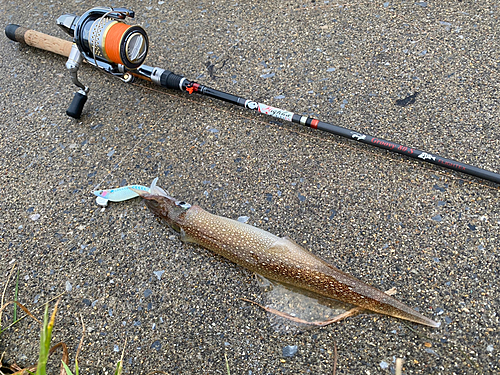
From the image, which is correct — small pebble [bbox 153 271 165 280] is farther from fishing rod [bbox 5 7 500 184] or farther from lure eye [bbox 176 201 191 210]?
fishing rod [bbox 5 7 500 184]

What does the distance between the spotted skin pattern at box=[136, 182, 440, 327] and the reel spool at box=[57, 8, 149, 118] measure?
0.92m

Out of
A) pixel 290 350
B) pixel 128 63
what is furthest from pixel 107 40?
pixel 290 350

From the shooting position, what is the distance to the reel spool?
92.7 inches

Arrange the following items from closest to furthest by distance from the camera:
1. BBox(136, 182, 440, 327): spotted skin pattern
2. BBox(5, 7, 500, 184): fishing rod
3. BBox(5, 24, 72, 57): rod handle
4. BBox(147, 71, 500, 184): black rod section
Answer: BBox(136, 182, 440, 327): spotted skin pattern → BBox(147, 71, 500, 184): black rod section → BBox(5, 7, 500, 184): fishing rod → BBox(5, 24, 72, 57): rod handle

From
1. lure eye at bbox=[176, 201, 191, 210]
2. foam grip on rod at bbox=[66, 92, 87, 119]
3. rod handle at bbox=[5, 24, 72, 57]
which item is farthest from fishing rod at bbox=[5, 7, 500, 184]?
lure eye at bbox=[176, 201, 191, 210]

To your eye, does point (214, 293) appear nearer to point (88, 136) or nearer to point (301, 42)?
point (88, 136)

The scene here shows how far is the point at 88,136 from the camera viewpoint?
2.73 metres

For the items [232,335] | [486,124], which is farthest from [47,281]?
[486,124]

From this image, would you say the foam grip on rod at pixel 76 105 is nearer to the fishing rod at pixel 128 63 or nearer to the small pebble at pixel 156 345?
the fishing rod at pixel 128 63

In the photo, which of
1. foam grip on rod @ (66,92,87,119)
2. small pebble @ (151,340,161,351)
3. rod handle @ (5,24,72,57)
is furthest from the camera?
rod handle @ (5,24,72,57)

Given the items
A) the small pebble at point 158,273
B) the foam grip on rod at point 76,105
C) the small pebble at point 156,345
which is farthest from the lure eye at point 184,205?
the foam grip on rod at point 76,105

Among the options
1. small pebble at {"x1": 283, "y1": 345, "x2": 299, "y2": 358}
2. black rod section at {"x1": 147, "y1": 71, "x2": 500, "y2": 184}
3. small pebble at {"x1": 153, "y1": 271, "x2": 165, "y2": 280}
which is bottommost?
small pebble at {"x1": 283, "y1": 345, "x2": 299, "y2": 358}

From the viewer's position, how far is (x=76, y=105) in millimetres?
2707

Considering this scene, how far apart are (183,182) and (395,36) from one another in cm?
193
